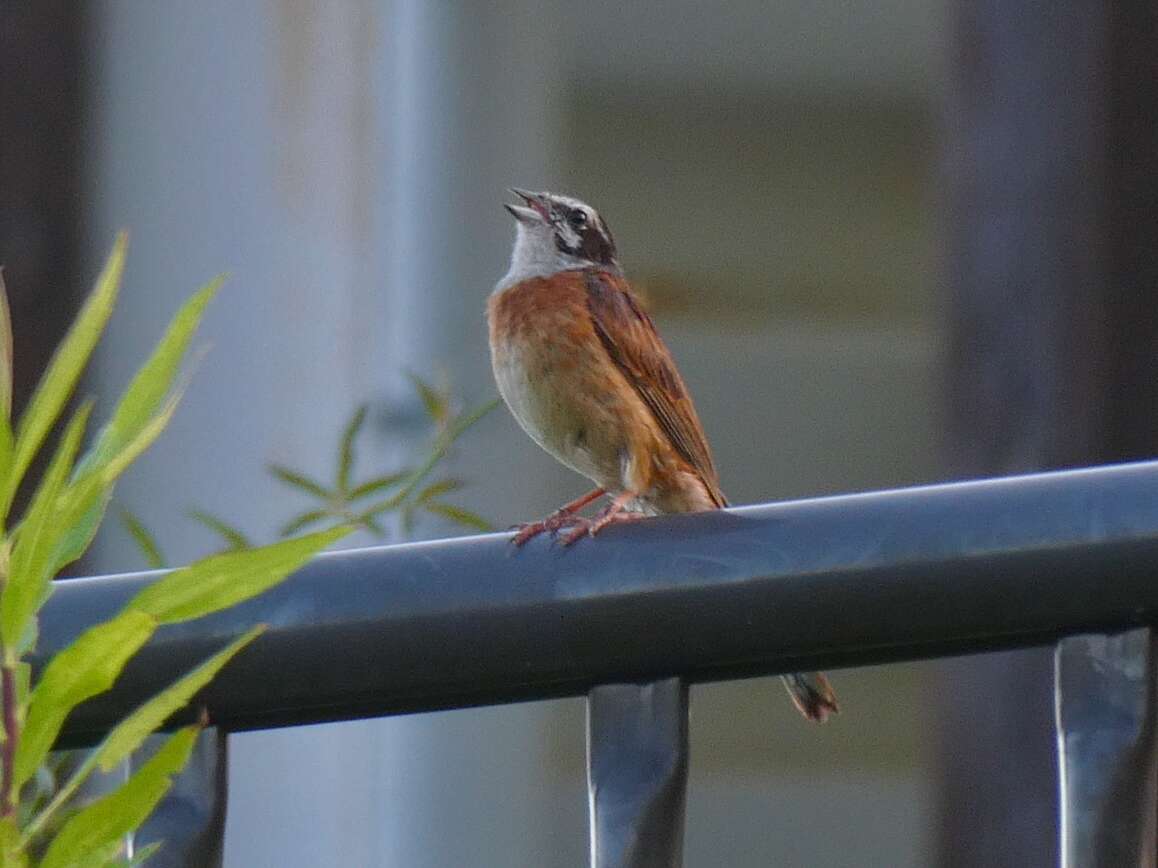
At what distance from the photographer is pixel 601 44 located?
384 inches

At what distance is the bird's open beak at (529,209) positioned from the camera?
4.50 m

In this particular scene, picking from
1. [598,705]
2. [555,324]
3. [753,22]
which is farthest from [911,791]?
[598,705]

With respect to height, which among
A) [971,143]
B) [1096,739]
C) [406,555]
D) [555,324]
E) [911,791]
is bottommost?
[911,791]

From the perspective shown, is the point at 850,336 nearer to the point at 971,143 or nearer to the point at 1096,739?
the point at 971,143

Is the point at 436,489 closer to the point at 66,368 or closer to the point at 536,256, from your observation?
the point at 66,368

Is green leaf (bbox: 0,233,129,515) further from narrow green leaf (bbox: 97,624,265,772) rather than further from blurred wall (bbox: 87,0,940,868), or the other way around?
blurred wall (bbox: 87,0,940,868)

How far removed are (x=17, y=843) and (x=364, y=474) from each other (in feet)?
12.0

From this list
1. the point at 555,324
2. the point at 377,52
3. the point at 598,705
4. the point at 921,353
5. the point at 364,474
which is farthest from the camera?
the point at 921,353

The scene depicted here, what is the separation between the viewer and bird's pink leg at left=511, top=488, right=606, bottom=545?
1.59 m

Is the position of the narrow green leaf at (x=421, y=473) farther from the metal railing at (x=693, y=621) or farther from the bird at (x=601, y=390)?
the bird at (x=601, y=390)

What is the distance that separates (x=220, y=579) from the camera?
1.08m

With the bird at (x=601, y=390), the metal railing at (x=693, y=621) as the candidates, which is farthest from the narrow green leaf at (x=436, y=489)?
the bird at (x=601, y=390)

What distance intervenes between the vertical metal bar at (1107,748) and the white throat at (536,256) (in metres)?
3.05

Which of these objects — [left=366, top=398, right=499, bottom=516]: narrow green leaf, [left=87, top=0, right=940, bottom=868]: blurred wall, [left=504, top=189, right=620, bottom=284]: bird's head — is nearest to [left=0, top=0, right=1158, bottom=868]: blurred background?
[left=87, top=0, right=940, bottom=868]: blurred wall
